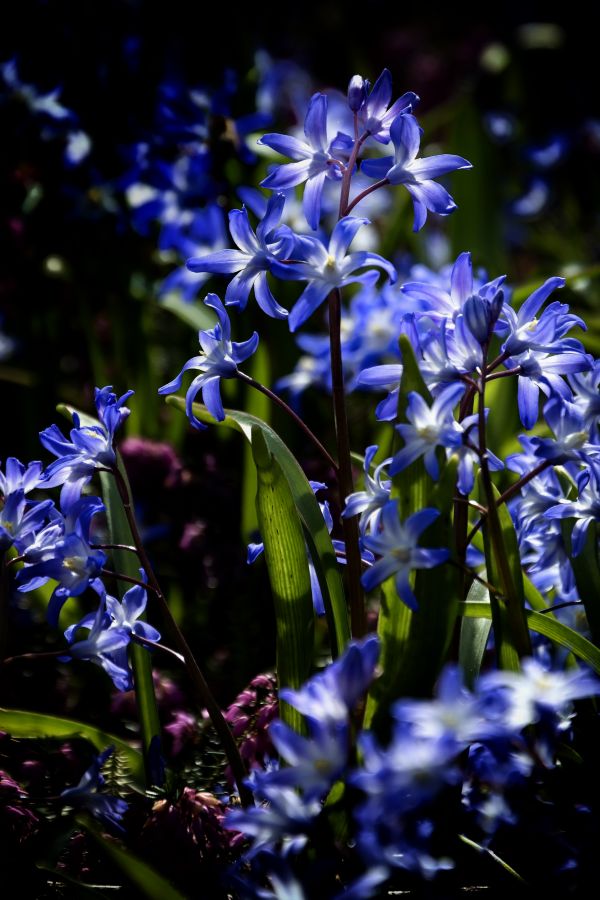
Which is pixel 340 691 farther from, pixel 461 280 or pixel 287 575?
pixel 461 280

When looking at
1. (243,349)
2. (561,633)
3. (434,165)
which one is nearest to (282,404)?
(243,349)

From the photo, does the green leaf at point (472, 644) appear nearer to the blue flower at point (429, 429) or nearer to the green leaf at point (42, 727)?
the blue flower at point (429, 429)

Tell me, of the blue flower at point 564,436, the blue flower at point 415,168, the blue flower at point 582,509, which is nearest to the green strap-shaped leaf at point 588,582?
the blue flower at point 582,509

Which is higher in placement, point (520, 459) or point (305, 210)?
point (305, 210)

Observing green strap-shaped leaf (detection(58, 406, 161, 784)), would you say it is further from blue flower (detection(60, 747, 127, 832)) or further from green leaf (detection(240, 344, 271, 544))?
green leaf (detection(240, 344, 271, 544))

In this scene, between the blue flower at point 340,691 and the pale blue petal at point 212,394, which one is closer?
the blue flower at point 340,691

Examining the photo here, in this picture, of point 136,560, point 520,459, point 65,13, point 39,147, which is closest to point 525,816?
point 520,459

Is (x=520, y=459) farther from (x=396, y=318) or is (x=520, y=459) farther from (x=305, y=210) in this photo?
(x=396, y=318)
